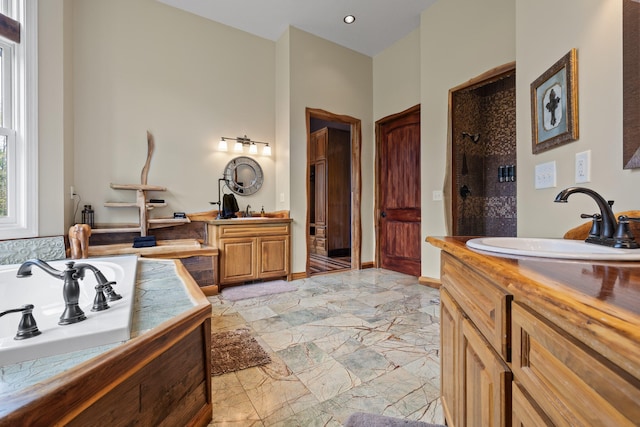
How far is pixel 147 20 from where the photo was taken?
10.9 feet

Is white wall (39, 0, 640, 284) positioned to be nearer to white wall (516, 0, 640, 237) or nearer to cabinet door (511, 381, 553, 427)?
white wall (516, 0, 640, 237)

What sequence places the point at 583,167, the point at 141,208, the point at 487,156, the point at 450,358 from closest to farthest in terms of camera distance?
the point at 450,358
the point at 583,167
the point at 141,208
the point at 487,156

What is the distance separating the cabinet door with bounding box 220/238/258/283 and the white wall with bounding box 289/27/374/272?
0.58 meters

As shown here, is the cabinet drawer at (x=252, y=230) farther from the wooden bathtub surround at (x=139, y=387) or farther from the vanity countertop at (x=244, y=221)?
the wooden bathtub surround at (x=139, y=387)

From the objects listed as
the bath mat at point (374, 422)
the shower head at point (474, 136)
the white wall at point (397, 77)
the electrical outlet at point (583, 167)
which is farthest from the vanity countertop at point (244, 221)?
the electrical outlet at point (583, 167)

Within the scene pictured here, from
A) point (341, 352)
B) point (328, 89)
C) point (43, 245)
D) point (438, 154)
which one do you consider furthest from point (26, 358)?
point (328, 89)

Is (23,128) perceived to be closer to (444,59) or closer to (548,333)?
(548,333)

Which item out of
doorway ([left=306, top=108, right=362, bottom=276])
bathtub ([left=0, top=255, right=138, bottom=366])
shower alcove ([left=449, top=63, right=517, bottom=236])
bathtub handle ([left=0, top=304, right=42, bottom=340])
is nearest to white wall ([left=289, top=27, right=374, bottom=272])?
doorway ([left=306, top=108, right=362, bottom=276])

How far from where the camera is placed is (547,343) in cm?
50

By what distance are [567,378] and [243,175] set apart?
3.84 meters

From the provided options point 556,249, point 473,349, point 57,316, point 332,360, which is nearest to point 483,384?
point 473,349

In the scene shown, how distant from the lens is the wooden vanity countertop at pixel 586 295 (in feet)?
1.07

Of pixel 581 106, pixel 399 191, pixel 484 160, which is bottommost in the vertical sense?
pixel 399 191

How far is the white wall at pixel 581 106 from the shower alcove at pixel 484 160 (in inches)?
61.4
